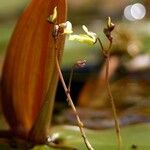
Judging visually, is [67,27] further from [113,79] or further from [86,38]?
[113,79]

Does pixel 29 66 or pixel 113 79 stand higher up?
pixel 29 66

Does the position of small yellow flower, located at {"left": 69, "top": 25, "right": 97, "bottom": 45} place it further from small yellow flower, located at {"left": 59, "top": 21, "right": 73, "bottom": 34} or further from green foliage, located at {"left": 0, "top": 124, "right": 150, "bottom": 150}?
green foliage, located at {"left": 0, "top": 124, "right": 150, "bottom": 150}

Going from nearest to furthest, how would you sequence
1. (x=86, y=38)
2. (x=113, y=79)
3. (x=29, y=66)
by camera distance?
(x=86, y=38)
(x=29, y=66)
(x=113, y=79)

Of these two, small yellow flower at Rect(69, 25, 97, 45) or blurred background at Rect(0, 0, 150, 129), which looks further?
blurred background at Rect(0, 0, 150, 129)

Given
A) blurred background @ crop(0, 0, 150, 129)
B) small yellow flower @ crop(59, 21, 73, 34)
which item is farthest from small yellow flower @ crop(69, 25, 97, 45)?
blurred background @ crop(0, 0, 150, 129)

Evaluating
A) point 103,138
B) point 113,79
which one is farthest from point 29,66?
point 113,79

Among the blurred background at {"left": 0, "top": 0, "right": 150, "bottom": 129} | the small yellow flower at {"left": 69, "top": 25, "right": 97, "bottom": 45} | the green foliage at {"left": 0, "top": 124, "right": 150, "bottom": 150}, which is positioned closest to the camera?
the small yellow flower at {"left": 69, "top": 25, "right": 97, "bottom": 45}

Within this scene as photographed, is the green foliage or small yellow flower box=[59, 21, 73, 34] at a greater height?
small yellow flower box=[59, 21, 73, 34]

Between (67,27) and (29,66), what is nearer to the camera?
(67,27)

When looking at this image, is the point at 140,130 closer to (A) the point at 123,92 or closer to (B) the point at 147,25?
(A) the point at 123,92

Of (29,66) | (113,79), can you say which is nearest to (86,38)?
(29,66)

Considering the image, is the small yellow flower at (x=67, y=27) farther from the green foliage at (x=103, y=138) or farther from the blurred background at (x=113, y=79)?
the blurred background at (x=113, y=79)

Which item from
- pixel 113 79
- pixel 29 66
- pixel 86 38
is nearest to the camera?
pixel 86 38
